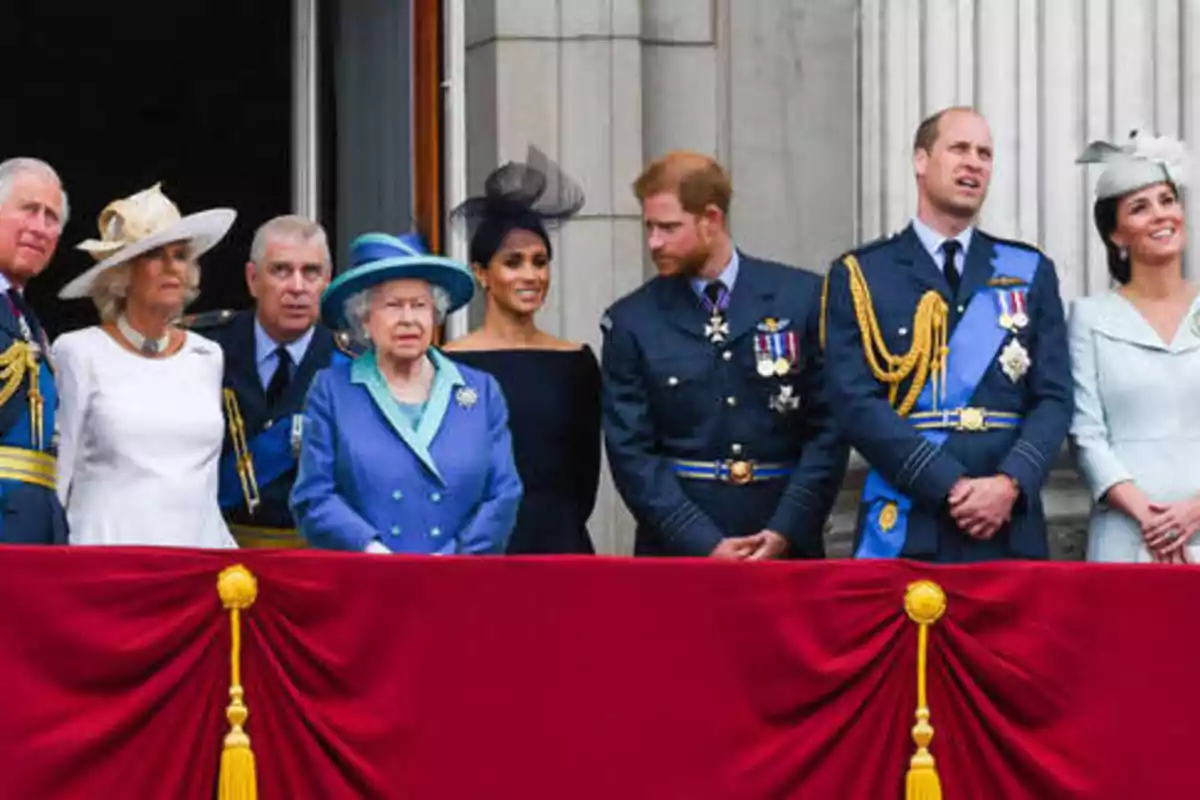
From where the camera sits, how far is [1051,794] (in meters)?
7.63

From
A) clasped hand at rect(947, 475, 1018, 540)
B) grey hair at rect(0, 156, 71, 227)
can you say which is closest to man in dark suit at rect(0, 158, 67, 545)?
grey hair at rect(0, 156, 71, 227)

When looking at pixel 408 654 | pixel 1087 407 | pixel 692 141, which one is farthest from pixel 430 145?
pixel 408 654

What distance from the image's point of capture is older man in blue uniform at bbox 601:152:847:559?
8.82 metres

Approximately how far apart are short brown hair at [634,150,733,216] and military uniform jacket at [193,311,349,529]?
1009 mm

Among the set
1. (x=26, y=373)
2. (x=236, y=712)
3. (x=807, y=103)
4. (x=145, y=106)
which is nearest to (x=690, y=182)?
(x=26, y=373)

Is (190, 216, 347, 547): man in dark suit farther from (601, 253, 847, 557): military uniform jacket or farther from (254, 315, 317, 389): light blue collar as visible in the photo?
(601, 253, 847, 557): military uniform jacket

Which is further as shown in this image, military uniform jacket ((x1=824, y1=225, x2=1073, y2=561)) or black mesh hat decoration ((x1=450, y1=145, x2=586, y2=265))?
black mesh hat decoration ((x1=450, y1=145, x2=586, y2=265))

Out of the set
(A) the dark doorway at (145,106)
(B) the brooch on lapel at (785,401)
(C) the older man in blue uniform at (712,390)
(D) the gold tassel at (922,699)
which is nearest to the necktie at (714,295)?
(C) the older man in blue uniform at (712,390)

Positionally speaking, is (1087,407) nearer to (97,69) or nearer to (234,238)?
(234,238)

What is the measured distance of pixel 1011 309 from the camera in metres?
8.77

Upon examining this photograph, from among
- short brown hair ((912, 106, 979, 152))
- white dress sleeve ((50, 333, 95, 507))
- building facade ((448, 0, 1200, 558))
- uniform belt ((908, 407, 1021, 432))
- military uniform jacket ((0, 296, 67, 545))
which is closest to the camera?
military uniform jacket ((0, 296, 67, 545))

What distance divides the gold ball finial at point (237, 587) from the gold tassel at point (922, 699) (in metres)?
1.51

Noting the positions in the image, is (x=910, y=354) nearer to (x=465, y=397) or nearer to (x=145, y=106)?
(x=465, y=397)

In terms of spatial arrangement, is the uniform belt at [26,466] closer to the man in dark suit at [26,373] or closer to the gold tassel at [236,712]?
the man in dark suit at [26,373]
